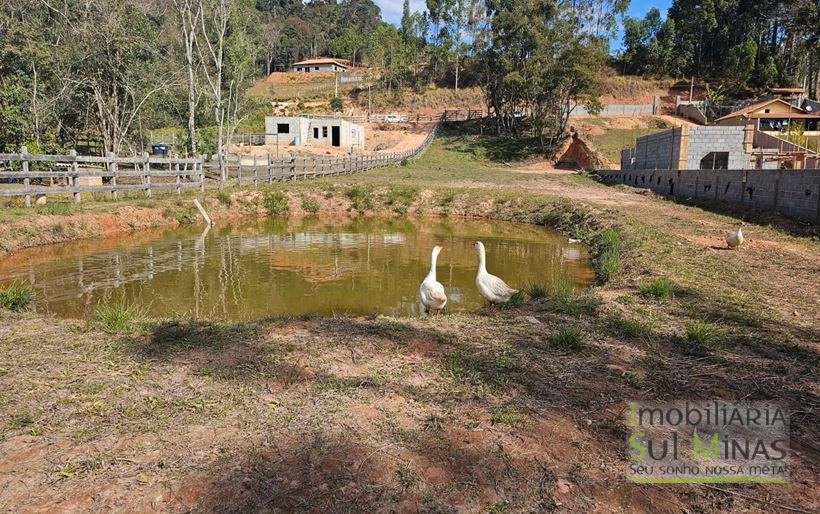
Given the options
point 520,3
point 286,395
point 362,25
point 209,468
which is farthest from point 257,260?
point 362,25

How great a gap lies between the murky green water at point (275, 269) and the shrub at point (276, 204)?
2998mm

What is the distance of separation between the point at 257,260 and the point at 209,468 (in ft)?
28.1

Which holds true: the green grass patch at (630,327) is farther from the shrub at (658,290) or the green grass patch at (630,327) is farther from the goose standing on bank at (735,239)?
the goose standing on bank at (735,239)

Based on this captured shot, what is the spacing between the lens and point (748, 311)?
20.6 feet

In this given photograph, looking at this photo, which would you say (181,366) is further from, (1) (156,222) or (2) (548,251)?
(1) (156,222)

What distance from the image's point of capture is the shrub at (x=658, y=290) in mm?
6957

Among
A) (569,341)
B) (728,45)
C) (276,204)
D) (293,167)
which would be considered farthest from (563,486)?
(728,45)

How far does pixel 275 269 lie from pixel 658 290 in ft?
22.9

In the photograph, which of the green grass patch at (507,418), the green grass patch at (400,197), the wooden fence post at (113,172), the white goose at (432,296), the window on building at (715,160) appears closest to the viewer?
the green grass patch at (507,418)

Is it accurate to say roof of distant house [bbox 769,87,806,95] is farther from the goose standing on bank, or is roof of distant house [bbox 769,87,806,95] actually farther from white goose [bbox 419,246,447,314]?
white goose [bbox 419,246,447,314]

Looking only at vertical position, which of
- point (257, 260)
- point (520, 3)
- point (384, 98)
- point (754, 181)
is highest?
point (520, 3)

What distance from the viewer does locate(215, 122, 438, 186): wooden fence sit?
79.0 feet

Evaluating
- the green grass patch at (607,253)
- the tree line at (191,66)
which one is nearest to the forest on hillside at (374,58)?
the tree line at (191,66)

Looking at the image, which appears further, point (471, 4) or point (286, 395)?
point (471, 4)
